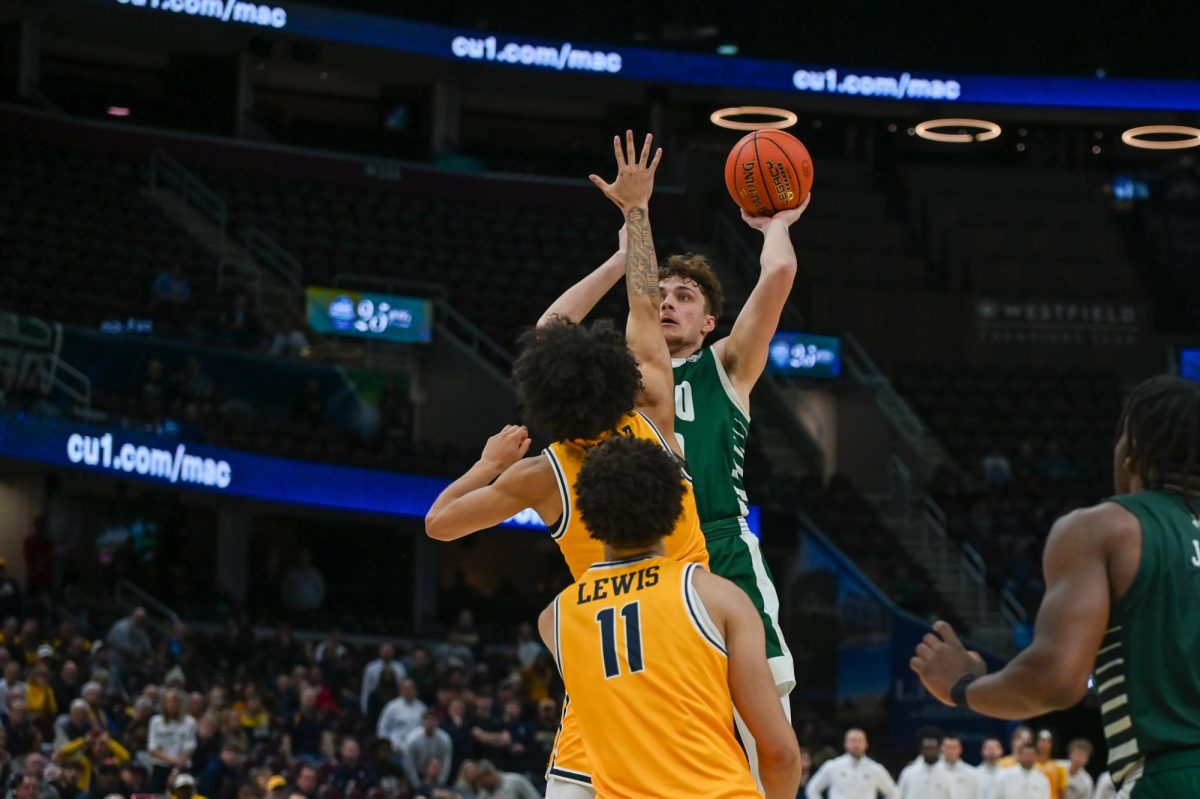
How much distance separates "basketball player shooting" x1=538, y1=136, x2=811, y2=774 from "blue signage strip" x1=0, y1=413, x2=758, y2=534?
44.4ft

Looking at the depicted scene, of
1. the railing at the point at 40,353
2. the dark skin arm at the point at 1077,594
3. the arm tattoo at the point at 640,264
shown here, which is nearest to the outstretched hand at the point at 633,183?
the arm tattoo at the point at 640,264

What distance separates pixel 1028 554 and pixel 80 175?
14732mm

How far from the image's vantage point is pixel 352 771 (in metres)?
14.9

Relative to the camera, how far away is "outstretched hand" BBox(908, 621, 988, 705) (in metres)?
4.02

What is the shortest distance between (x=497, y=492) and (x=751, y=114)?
28198 millimetres

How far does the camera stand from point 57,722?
14570mm

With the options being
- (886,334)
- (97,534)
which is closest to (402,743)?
(97,534)

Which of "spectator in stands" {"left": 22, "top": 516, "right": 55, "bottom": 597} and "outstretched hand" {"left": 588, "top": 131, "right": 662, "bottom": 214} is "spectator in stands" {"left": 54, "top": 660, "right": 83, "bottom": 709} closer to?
"spectator in stands" {"left": 22, "top": 516, "right": 55, "bottom": 597}

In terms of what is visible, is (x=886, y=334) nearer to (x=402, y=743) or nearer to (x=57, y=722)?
(x=402, y=743)

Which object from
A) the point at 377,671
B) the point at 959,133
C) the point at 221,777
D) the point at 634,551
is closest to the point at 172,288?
the point at 377,671

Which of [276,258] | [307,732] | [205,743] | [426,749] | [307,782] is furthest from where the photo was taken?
[276,258]

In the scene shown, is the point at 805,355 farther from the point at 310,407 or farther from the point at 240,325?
the point at 240,325

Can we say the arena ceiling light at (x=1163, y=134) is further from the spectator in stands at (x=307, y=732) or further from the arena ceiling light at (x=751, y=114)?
the spectator in stands at (x=307, y=732)

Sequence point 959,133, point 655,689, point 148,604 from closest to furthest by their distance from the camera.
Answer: point 655,689 < point 148,604 < point 959,133
